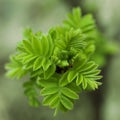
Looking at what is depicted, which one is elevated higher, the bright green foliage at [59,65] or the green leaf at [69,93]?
the bright green foliage at [59,65]

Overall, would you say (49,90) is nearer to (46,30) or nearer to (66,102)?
(66,102)

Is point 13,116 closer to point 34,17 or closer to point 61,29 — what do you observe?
point 34,17

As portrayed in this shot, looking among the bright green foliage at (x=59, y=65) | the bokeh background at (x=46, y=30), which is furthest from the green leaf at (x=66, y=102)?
the bokeh background at (x=46, y=30)

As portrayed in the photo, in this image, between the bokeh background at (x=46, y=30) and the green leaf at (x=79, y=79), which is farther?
the bokeh background at (x=46, y=30)

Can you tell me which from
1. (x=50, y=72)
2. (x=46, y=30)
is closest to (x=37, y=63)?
(x=50, y=72)

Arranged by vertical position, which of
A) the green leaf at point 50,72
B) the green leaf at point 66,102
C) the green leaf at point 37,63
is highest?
the green leaf at point 37,63

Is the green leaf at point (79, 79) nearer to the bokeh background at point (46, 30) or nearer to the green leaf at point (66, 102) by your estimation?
the green leaf at point (66, 102)

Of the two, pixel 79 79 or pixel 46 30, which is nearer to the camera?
pixel 79 79

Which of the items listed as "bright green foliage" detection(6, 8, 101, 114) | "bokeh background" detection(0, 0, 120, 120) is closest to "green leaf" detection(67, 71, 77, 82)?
"bright green foliage" detection(6, 8, 101, 114)
